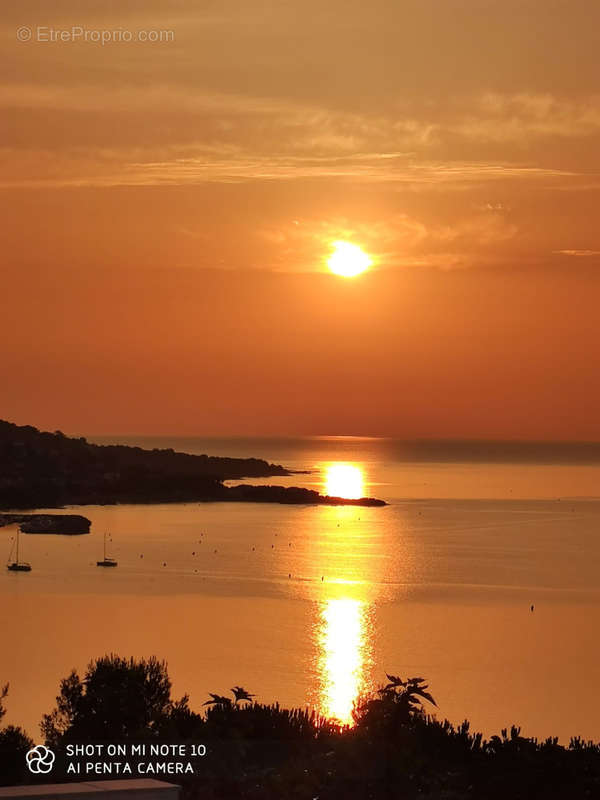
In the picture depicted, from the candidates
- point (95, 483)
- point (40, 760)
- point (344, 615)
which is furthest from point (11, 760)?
point (95, 483)

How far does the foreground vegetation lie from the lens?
52.4 feet

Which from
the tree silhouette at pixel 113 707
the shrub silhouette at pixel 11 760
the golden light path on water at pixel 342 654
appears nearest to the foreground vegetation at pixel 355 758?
the shrub silhouette at pixel 11 760

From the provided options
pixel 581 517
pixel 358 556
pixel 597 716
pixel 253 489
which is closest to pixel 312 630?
pixel 597 716

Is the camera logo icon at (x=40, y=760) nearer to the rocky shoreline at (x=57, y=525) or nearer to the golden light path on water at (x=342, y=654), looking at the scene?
the golden light path on water at (x=342, y=654)

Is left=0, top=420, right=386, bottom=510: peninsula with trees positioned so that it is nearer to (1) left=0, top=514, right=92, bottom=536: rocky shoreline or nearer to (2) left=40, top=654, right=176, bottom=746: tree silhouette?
(1) left=0, top=514, right=92, bottom=536: rocky shoreline

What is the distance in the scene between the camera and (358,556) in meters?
84.8

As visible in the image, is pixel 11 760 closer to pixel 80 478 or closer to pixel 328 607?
pixel 328 607

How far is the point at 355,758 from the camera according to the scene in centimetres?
1697

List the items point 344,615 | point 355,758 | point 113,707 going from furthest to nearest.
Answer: point 344,615 → point 113,707 → point 355,758

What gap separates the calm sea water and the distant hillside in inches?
Answer: 405

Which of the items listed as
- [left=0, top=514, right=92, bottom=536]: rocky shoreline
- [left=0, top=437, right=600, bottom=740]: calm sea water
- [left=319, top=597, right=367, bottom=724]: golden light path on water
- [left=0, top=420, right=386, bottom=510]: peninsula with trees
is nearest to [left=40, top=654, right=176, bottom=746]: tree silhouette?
[left=319, top=597, right=367, bottom=724]: golden light path on water

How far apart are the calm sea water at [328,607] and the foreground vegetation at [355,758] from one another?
12.6m

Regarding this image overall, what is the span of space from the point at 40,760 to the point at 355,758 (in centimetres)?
435

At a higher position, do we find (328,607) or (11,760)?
(328,607)
